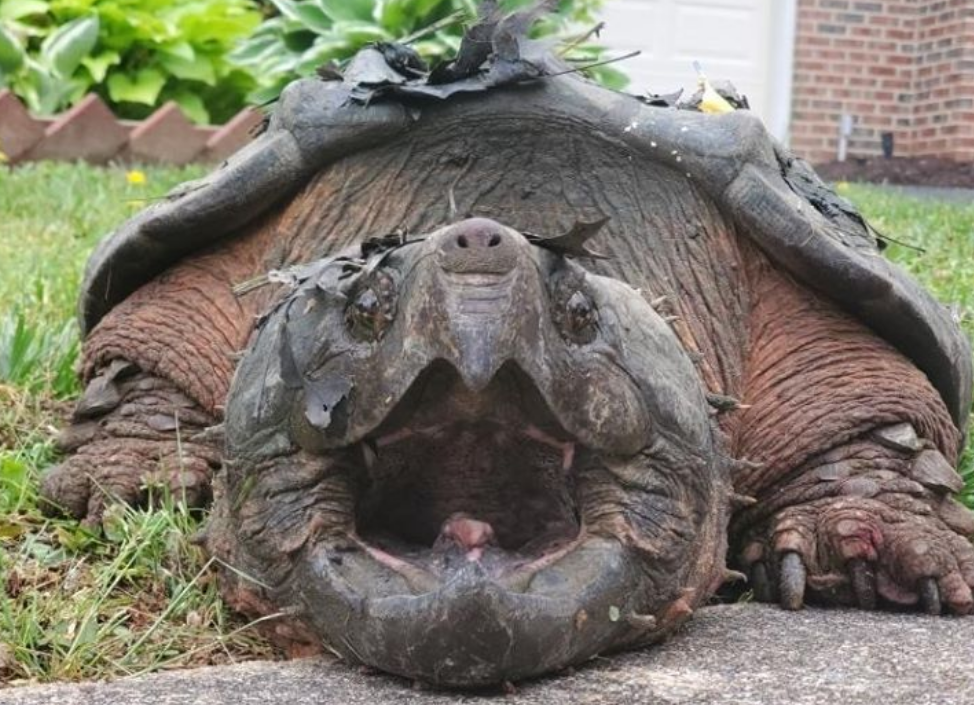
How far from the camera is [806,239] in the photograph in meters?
2.55

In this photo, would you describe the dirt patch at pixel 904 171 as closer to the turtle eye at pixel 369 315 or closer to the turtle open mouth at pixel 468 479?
the turtle open mouth at pixel 468 479

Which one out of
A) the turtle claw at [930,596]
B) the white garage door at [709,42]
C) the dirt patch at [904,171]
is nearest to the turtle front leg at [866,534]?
the turtle claw at [930,596]

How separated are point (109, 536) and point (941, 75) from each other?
1132cm

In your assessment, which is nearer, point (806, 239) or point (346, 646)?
point (346, 646)

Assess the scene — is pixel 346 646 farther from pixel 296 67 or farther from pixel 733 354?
pixel 296 67

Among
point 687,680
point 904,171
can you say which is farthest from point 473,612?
point 904,171

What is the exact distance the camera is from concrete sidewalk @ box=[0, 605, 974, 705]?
5.76 feet

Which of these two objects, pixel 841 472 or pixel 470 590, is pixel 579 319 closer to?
pixel 470 590

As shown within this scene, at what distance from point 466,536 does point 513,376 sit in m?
0.24

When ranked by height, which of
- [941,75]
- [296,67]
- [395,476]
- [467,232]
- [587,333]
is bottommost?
[941,75]

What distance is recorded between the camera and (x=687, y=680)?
1.83 meters

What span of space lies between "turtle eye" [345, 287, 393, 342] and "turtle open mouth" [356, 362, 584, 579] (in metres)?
0.09

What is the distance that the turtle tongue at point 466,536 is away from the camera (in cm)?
180

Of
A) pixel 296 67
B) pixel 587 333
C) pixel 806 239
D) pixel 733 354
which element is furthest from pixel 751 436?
pixel 296 67
